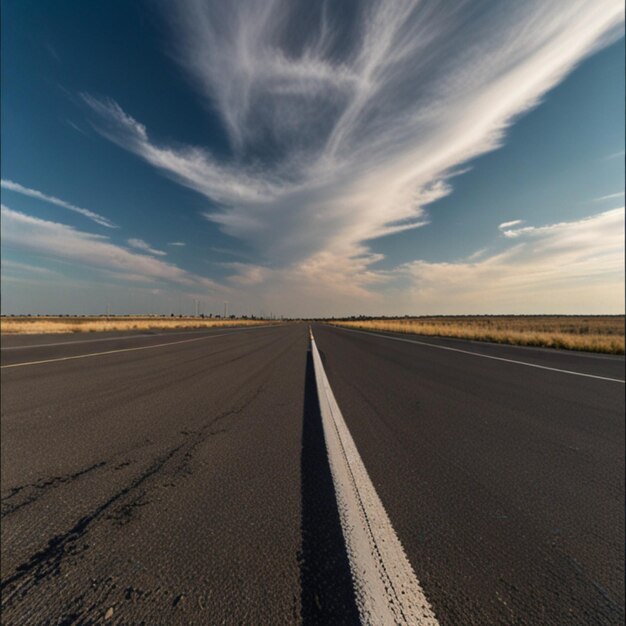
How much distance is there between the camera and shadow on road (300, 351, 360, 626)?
1107 mm

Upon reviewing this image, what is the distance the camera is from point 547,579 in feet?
4.48

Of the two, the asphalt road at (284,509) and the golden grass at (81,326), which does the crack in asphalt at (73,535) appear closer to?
the asphalt road at (284,509)

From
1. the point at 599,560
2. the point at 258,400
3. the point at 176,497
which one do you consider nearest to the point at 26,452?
the point at 176,497

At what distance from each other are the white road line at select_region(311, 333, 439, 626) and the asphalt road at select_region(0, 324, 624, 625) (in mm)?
62

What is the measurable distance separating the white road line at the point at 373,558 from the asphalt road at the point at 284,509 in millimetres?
62

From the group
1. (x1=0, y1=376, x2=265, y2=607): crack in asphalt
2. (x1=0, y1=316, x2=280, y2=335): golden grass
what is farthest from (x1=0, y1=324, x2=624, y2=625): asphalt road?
(x1=0, y1=316, x2=280, y2=335): golden grass

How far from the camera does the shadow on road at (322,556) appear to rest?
1.11 meters

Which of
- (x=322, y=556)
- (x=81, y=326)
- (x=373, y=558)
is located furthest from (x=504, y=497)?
(x=81, y=326)

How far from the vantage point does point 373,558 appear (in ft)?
4.35

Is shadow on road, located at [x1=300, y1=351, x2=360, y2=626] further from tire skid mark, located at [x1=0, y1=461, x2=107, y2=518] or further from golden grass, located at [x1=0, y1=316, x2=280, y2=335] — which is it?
golden grass, located at [x1=0, y1=316, x2=280, y2=335]

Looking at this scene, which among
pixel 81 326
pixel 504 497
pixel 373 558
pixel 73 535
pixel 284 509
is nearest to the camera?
pixel 373 558

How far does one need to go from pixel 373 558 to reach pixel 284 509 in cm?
66

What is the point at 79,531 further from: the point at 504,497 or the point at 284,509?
the point at 504,497

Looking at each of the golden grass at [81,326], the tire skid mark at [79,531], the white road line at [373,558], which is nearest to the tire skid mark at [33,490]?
the tire skid mark at [79,531]
